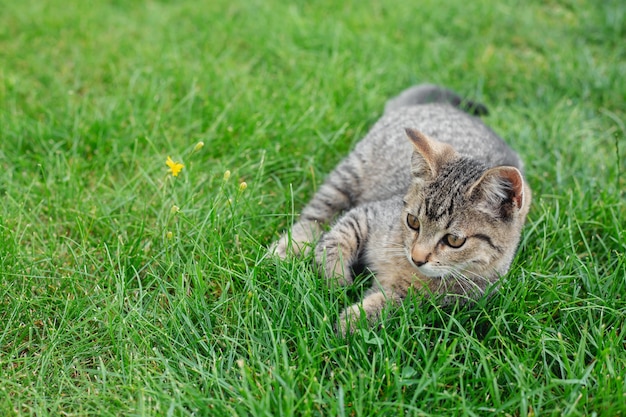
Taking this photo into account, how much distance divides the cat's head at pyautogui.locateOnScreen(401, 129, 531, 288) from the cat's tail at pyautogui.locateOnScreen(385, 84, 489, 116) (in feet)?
5.75

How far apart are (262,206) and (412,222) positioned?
1.17m

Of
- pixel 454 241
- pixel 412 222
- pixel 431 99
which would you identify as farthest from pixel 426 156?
pixel 431 99

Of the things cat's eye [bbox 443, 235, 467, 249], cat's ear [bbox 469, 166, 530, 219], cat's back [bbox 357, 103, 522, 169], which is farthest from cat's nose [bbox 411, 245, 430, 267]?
cat's back [bbox 357, 103, 522, 169]

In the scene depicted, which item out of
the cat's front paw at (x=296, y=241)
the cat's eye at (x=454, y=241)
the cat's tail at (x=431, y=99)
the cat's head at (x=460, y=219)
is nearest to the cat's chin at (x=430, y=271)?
the cat's head at (x=460, y=219)

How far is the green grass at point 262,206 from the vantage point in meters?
2.89

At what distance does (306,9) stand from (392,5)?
97cm

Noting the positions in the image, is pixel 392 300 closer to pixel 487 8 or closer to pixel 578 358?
pixel 578 358

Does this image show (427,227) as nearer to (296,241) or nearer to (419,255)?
(419,255)

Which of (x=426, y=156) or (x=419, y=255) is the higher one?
(x=426, y=156)

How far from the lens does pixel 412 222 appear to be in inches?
135

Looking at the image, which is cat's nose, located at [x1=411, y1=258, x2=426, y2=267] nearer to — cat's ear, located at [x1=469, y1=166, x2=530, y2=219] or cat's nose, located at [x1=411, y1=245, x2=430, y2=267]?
cat's nose, located at [x1=411, y1=245, x2=430, y2=267]

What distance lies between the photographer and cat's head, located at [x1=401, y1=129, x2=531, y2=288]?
126 inches

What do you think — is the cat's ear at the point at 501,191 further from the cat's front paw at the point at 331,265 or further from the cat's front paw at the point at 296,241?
the cat's front paw at the point at 296,241

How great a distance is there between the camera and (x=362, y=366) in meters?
3.01
